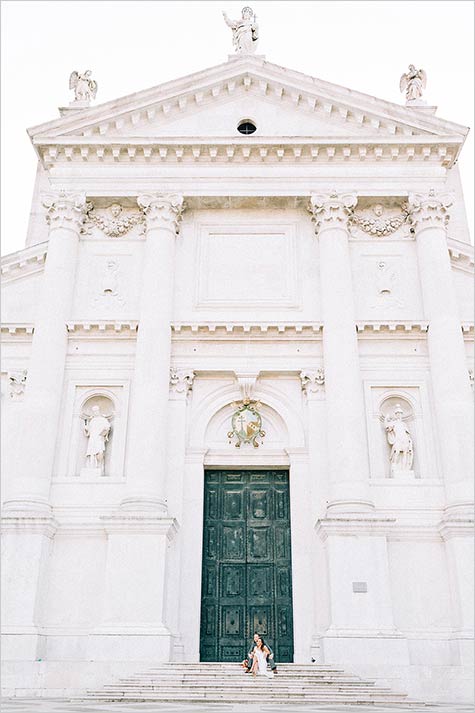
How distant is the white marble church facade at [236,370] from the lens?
15.5 metres

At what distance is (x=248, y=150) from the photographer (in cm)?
2016

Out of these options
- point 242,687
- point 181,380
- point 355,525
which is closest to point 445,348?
point 355,525

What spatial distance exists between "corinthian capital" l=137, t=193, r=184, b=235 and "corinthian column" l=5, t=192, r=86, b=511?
1.77m

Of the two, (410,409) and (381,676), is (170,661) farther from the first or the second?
(410,409)

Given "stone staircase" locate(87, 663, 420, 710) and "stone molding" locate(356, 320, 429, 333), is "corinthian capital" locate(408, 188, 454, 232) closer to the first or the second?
"stone molding" locate(356, 320, 429, 333)

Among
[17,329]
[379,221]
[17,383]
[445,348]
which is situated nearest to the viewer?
[445,348]

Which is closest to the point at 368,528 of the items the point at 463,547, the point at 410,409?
the point at 463,547

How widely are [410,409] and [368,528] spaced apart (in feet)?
12.3

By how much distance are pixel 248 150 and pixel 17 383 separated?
893 cm

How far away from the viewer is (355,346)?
18.2 metres

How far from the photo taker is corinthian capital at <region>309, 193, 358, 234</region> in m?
19.7

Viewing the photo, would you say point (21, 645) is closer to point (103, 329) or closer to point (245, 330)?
point (103, 329)

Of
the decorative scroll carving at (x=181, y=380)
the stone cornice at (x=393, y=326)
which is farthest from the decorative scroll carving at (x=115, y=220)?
the stone cornice at (x=393, y=326)

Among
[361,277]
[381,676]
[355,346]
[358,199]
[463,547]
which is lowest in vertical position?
[381,676]
